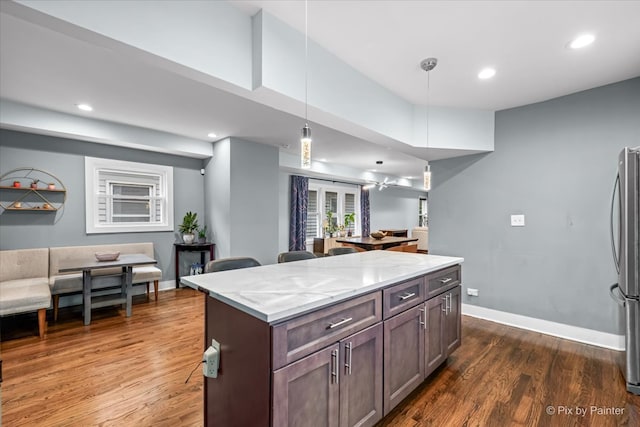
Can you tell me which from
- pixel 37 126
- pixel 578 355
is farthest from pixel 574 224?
pixel 37 126

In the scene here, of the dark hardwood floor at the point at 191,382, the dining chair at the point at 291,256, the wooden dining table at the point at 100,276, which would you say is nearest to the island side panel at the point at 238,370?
the dark hardwood floor at the point at 191,382

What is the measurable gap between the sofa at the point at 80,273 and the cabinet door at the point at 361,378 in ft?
11.6

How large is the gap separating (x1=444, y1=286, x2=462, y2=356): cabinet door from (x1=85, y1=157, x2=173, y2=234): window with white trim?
4503mm

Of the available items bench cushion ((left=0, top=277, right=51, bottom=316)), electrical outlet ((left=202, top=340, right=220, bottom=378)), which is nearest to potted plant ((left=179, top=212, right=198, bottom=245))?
bench cushion ((left=0, top=277, right=51, bottom=316))

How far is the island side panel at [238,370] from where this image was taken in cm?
121

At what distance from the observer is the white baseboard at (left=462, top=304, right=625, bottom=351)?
9.42ft

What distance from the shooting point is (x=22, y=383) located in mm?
2201

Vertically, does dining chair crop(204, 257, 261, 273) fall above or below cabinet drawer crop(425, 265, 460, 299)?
above

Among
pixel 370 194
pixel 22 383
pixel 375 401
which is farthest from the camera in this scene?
pixel 370 194

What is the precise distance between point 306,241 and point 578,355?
217 inches

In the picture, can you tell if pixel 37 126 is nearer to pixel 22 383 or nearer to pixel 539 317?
pixel 22 383

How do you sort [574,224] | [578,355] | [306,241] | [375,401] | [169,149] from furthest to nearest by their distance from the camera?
[306,241]
[169,149]
[574,224]
[578,355]
[375,401]

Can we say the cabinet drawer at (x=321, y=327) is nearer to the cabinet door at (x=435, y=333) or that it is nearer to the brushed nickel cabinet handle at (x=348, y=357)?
the brushed nickel cabinet handle at (x=348, y=357)

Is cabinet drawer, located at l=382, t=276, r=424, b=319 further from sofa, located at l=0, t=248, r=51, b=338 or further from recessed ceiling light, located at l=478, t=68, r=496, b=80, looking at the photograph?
sofa, located at l=0, t=248, r=51, b=338
